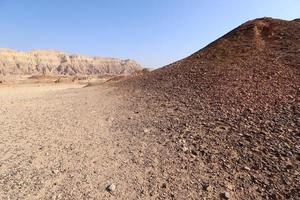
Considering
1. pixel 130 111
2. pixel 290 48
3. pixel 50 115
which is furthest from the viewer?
pixel 290 48

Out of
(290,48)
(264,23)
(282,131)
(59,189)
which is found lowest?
(59,189)

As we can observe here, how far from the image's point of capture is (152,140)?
24.0 feet

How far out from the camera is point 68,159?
6441 millimetres

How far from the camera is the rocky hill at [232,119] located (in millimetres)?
5109

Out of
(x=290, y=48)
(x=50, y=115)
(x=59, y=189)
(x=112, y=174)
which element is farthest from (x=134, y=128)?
(x=290, y=48)

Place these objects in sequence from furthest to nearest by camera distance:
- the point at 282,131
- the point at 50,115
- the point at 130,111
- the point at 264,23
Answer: the point at 264,23 < the point at 50,115 < the point at 130,111 < the point at 282,131

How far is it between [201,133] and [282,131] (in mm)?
1805

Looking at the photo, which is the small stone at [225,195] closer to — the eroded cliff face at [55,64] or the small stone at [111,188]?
the small stone at [111,188]

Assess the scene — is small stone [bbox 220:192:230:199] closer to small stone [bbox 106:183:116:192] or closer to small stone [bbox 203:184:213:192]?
small stone [bbox 203:184:213:192]

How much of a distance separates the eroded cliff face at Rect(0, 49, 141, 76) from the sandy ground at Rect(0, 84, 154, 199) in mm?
97277

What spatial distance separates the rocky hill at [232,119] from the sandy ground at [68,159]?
82cm

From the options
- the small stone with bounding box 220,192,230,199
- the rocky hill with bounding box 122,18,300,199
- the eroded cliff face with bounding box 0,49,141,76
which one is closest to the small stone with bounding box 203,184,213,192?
the rocky hill with bounding box 122,18,300,199

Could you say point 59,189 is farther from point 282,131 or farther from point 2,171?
point 282,131

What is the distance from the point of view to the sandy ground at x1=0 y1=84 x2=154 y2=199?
510 centimetres
